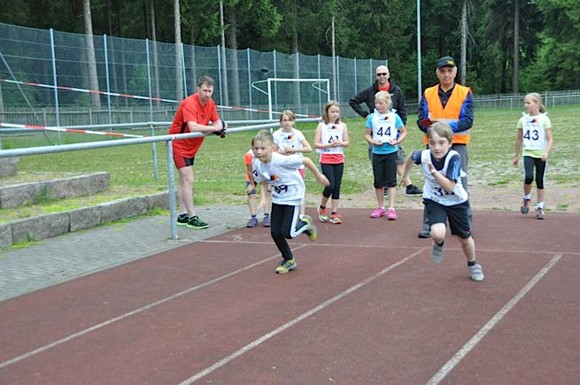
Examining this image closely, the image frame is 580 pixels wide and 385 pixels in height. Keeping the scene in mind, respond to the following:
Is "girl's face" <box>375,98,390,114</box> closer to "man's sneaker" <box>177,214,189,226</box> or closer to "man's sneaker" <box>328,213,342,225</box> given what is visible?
"man's sneaker" <box>328,213,342,225</box>

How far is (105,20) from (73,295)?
5287 centimetres

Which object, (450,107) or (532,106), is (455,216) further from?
(532,106)

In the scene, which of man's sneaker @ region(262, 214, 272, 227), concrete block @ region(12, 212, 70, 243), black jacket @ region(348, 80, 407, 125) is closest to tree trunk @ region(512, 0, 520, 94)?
black jacket @ region(348, 80, 407, 125)

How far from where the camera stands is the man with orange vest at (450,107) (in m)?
7.86

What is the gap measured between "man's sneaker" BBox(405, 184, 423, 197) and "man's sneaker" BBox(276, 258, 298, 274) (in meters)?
5.23

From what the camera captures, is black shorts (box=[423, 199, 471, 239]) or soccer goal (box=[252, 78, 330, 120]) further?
soccer goal (box=[252, 78, 330, 120])

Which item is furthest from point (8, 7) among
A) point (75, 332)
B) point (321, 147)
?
point (75, 332)

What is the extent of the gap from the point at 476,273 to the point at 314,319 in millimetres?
1742

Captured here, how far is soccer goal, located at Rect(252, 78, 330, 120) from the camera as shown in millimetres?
39322

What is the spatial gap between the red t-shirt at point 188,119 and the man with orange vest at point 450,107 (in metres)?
2.93

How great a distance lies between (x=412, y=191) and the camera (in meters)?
11.6

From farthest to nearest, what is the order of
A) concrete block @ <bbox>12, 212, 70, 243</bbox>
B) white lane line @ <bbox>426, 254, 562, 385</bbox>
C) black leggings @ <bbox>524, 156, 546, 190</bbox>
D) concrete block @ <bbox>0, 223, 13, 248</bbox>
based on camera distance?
black leggings @ <bbox>524, 156, 546, 190</bbox> < concrete block @ <bbox>12, 212, 70, 243</bbox> < concrete block @ <bbox>0, 223, 13, 248</bbox> < white lane line @ <bbox>426, 254, 562, 385</bbox>

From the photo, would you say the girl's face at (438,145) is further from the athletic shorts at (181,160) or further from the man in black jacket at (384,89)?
the athletic shorts at (181,160)

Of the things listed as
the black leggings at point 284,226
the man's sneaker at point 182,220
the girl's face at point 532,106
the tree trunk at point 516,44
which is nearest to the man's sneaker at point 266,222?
the man's sneaker at point 182,220
